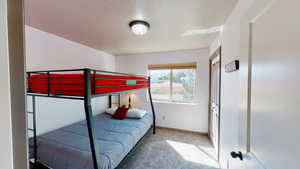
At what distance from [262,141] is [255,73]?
1.25 ft

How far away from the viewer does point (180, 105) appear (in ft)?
10.9

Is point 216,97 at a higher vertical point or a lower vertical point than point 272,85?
lower

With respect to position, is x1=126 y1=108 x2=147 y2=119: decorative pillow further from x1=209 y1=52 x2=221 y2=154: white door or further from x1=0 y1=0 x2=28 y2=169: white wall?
x1=0 y1=0 x2=28 y2=169: white wall

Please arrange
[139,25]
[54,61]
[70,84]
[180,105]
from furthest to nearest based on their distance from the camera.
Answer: [180,105] < [54,61] < [139,25] < [70,84]

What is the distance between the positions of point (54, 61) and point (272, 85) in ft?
10.1

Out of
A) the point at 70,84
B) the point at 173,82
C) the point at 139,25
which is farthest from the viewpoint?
the point at 173,82

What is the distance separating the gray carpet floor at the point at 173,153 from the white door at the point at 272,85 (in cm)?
153

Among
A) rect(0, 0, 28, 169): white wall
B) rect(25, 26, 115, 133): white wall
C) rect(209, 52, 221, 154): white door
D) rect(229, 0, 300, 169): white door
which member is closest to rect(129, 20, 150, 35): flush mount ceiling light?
rect(229, 0, 300, 169): white door

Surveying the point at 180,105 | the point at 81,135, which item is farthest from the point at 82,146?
the point at 180,105

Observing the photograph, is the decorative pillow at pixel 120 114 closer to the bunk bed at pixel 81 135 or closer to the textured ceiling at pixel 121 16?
the bunk bed at pixel 81 135

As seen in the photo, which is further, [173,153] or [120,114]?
[120,114]

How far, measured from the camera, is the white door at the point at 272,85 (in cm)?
46

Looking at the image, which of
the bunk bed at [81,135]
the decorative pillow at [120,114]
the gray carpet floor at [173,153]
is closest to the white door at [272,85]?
the bunk bed at [81,135]

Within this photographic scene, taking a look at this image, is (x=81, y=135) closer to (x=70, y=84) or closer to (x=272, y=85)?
(x=70, y=84)
